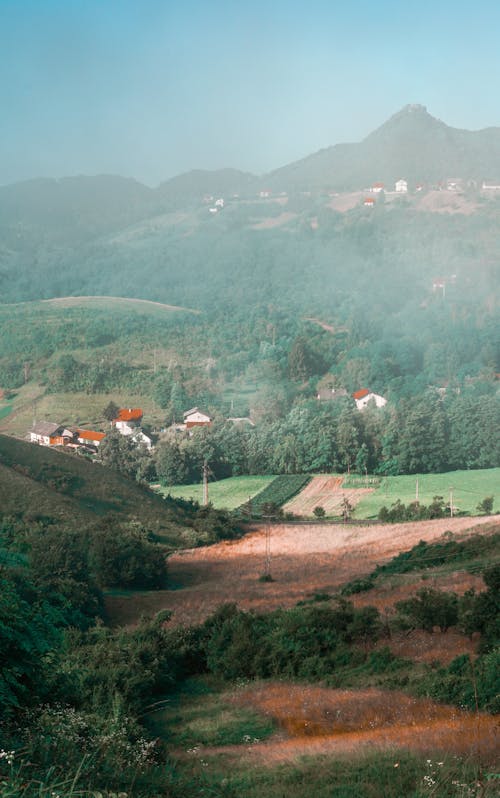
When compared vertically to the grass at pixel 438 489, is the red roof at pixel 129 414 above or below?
above

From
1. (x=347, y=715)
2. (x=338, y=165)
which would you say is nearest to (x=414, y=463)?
(x=347, y=715)

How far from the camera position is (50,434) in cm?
4288

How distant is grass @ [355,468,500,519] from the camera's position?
31953mm

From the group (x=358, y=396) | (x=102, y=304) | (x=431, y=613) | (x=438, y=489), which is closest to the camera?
(x=431, y=613)

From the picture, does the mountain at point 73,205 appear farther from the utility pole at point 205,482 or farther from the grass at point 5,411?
the utility pole at point 205,482

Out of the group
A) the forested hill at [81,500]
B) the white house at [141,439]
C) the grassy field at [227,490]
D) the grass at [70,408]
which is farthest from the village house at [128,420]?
the forested hill at [81,500]

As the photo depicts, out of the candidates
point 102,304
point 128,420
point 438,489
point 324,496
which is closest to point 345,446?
point 324,496

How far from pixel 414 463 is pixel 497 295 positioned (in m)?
53.0

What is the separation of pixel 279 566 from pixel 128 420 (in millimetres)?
28993

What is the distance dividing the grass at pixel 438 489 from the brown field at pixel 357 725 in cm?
2185

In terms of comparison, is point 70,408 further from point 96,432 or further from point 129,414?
point 96,432

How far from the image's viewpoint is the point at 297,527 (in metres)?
27.5

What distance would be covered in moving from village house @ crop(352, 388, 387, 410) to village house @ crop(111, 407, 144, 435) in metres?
14.3

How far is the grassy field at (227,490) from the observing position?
3588 cm
